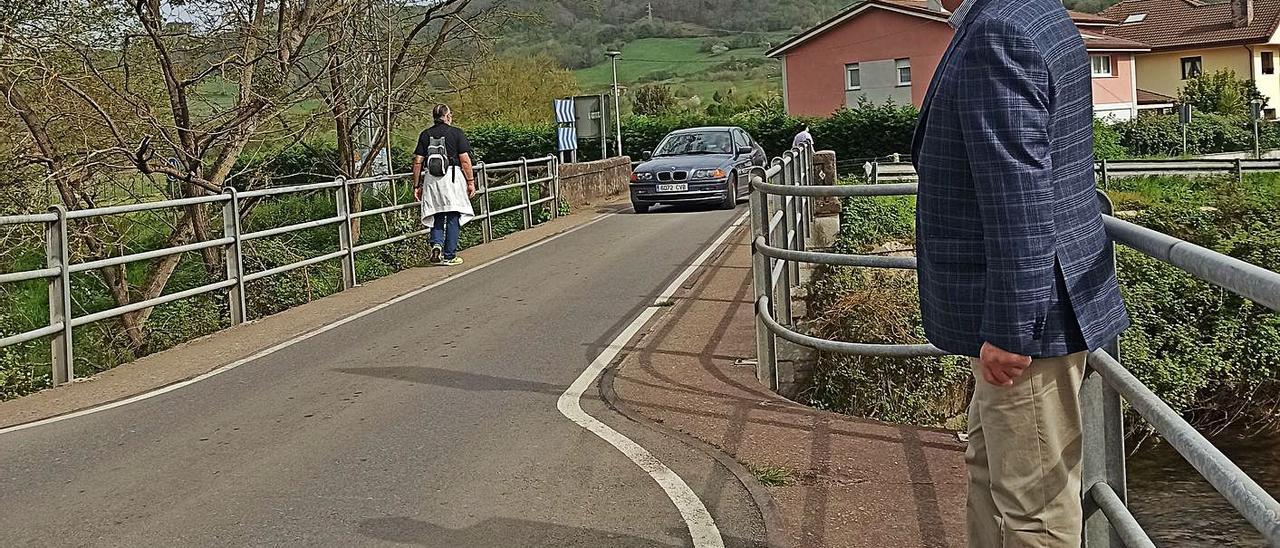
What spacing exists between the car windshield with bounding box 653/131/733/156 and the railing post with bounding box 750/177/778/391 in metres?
18.0

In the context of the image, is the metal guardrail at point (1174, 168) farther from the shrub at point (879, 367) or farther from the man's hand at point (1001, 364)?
the man's hand at point (1001, 364)

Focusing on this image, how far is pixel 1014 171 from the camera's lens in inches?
129

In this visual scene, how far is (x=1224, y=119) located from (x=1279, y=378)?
4981 centimetres

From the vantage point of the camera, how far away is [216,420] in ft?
27.0

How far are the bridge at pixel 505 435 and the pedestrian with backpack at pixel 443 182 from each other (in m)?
4.16

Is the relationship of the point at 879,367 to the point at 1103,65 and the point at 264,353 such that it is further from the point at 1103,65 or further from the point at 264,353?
the point at 1103,65

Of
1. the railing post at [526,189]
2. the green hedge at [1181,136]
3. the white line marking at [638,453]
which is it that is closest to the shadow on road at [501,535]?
the white line marking at [638,453]

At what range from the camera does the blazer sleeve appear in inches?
129

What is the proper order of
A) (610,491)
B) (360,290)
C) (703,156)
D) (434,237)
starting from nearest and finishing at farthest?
(610,491) < (360,290) < (434,237) < (703,156)

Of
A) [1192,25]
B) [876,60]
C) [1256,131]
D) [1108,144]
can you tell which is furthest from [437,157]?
[1192,25]

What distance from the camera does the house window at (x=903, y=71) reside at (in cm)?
6169

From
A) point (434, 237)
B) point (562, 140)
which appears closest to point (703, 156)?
point (562, 140)

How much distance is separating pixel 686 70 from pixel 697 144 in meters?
128

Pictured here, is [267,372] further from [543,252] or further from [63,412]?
[543,252]
